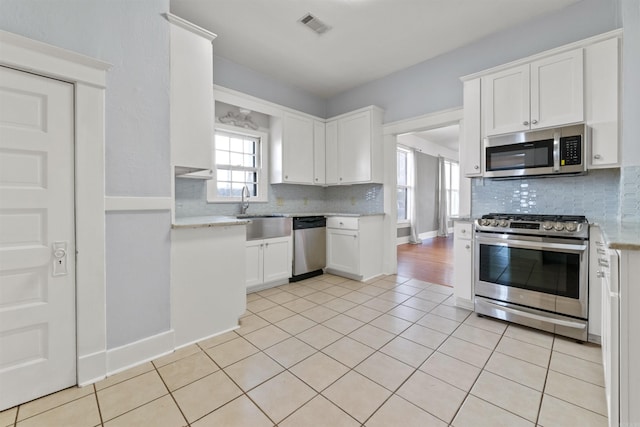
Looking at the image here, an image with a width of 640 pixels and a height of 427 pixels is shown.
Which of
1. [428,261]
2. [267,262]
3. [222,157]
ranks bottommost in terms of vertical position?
[428,261]

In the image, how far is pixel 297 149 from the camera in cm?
418

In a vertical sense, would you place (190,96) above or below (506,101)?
below

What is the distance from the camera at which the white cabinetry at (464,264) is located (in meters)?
2.80

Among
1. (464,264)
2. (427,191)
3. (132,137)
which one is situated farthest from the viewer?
(427,191)

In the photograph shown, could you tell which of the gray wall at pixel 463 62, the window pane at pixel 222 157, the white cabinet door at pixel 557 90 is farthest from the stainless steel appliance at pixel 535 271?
the window pane at pixel 222 157

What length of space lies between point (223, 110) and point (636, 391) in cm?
418

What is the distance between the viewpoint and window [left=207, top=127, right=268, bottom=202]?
12.0ft

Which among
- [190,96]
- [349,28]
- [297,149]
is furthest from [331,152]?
[190,96]

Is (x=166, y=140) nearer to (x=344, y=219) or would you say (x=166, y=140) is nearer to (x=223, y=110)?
(x=223, y=110)

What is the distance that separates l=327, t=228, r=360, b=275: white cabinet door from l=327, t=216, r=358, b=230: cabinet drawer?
6cm

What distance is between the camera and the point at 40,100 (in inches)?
60.4

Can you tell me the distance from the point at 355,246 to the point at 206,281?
215 centimetres

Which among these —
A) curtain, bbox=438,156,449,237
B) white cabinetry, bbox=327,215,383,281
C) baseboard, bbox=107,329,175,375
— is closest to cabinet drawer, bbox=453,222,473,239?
white cabinetry, bbox=327,215,383,281

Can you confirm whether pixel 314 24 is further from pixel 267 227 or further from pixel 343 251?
pixel 343 251
